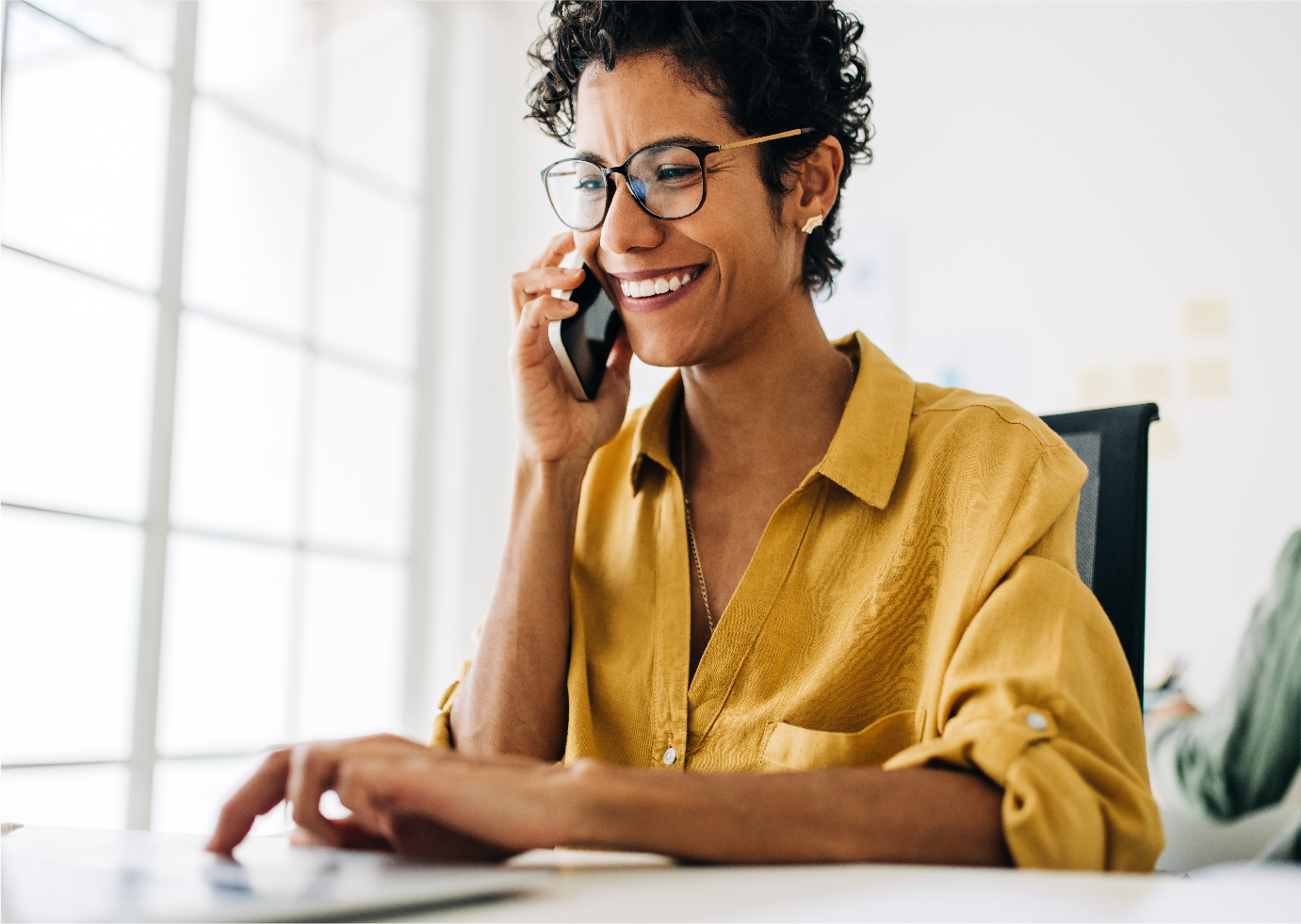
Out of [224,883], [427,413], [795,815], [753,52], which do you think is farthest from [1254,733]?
[427,413]

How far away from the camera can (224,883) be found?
506 millimetres

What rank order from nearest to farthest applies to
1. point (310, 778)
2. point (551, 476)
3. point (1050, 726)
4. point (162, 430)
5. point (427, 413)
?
1. point (310, 778)
2. point (1050, 726)
3. point (551, 476)
4. point (162, 430)
5. point (427, 413)

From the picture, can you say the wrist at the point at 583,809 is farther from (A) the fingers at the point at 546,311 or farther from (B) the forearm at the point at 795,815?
(A) the fingers at the point at 546,311

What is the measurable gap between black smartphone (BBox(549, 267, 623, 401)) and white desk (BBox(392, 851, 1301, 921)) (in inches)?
→ 32.4

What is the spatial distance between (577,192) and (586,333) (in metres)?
0.18

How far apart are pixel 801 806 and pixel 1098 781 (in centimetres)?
24

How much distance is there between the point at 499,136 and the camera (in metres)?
3.58

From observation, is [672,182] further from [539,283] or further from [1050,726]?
[1050,726]

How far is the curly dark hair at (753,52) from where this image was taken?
4.01 ft

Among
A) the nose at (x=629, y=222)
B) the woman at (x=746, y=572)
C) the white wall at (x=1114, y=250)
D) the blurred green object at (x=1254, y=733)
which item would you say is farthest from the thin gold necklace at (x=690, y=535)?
the white wall at (x=1114, y=250)

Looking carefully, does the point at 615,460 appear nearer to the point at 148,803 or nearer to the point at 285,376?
the point at 148,803

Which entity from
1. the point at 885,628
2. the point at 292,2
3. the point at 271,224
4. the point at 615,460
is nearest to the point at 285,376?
the point at 271,224

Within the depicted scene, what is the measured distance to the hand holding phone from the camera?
1.35 meters

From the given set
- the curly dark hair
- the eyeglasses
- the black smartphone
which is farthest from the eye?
the black smartphone
